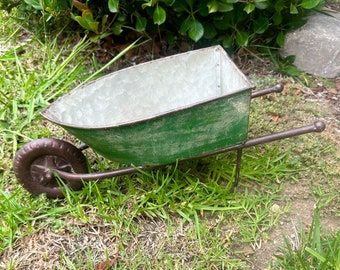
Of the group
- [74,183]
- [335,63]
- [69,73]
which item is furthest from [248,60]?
[74,183]

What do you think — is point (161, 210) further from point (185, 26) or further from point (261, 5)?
point (261, 5)

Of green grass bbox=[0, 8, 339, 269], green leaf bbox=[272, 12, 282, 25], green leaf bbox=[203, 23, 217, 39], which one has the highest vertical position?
green leaf bbox=[272, 12, 282, 25]

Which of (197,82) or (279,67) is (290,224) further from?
(279,67)

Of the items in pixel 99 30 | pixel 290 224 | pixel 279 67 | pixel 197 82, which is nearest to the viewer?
pixel 290 224

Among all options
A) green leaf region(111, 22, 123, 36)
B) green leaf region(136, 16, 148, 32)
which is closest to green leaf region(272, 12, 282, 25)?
green leaf region(136, 16, 148, 32)

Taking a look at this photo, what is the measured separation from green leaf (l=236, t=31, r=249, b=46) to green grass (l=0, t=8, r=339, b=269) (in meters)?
0.57

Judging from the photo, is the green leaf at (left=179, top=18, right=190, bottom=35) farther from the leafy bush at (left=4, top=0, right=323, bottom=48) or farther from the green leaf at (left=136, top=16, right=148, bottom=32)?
the green leaf at (left=136, top=16, right=148, bottom=32)

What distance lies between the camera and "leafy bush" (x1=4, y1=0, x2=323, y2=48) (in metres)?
2.87

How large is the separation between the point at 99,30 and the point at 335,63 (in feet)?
5.34

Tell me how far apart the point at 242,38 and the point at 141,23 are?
2.20 ft

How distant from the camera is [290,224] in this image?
2.36 meters

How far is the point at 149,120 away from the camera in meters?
1.98

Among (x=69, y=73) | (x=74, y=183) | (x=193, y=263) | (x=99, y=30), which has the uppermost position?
(x=99, y=30)

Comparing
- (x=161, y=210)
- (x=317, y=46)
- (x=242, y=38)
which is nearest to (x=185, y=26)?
(x=242, y=38)
